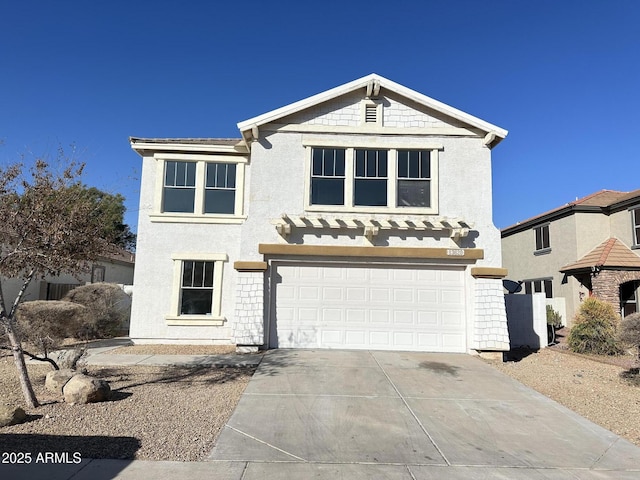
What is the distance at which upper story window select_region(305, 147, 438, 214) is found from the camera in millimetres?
12398

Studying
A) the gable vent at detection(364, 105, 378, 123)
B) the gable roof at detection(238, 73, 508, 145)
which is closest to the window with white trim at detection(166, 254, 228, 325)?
the gable roof at detection(238, 73, 508, 145)

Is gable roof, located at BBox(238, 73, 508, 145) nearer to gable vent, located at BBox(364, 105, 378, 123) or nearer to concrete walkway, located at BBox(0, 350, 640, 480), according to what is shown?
gable vent, located at BBox(364, 105, 378, 123)

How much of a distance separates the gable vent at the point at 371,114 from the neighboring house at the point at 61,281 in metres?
10.0

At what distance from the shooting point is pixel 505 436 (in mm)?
6062

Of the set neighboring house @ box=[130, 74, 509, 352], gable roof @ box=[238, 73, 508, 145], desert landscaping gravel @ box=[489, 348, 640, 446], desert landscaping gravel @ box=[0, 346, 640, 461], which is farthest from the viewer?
gable roof @ box=[238, 73, 508, 145]

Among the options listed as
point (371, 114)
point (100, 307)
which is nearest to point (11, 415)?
point (100, 307)

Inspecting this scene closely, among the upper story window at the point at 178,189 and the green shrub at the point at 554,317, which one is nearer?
the upper story window at the point at 178,189

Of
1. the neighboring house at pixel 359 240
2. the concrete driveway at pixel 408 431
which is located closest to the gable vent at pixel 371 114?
the neighboring house at pixel 359 240

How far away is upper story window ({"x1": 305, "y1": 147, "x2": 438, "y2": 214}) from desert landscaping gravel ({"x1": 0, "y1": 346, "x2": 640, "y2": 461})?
16.3ft

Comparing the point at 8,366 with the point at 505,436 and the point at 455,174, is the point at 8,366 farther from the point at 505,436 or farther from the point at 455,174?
the point at 455,174

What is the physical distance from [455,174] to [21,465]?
1128cm

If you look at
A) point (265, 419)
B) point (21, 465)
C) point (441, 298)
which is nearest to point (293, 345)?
point (441, 298)

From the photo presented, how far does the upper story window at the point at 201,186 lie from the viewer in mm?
13656

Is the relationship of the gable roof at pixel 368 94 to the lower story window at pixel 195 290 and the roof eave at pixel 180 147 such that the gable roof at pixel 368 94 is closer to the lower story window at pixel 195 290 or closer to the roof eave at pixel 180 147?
the roof eave at pixel 180 147
